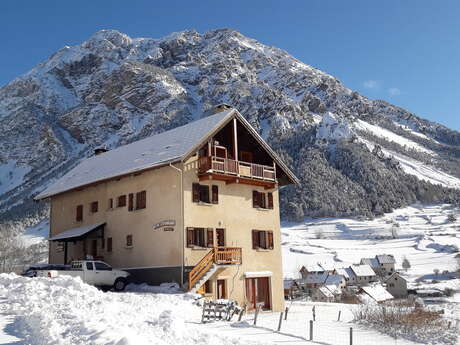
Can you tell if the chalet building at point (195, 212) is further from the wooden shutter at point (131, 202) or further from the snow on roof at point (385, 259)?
the snow on roof at point (385, 259)

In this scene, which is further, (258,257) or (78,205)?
(78,205)

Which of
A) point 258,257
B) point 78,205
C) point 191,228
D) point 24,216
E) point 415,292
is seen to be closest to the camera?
point 191,228

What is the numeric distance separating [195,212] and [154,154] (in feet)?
17.3

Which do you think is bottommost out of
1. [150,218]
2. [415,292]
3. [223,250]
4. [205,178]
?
[415,292]

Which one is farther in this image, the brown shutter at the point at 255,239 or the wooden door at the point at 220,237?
the brown shutter at the point at 255,239

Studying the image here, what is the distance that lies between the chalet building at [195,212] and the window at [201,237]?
2.4 inches

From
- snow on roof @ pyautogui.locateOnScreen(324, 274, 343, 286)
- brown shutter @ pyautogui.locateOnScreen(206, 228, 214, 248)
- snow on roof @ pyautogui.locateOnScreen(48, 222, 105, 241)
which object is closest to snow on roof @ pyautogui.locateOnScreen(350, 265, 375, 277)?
snow on roof @ pyautogui.locateOnScreen(324, 274, 343, 286)

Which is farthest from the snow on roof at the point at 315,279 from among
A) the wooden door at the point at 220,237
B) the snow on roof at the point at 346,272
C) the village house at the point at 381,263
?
the wooden door at the point at 220,237

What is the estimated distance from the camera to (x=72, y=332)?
520 inches

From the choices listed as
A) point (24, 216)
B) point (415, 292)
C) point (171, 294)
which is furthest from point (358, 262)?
point (171, 294)

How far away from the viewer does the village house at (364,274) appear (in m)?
Answer: 125

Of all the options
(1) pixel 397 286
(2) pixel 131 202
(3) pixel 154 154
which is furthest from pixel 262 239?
(1) pixel 397 286

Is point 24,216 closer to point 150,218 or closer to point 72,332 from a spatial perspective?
point 150,218

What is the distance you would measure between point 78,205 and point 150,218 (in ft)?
31.5
